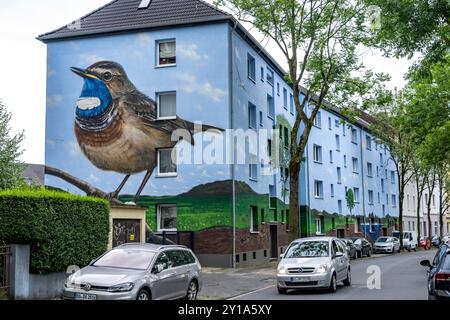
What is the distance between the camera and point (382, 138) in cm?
4666

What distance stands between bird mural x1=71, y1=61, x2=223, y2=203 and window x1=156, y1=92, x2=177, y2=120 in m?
0.40

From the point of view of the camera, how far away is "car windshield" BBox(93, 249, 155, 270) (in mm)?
12523

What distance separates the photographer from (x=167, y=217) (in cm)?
2911

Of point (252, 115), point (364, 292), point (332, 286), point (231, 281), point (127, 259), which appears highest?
point (252, 115)

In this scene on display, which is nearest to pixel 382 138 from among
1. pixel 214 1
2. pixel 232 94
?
pixel 232 94

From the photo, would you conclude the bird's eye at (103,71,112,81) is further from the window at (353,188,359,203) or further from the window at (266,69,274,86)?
the window at (353,188,359,203)

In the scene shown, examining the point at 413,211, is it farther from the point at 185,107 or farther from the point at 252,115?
the point at 185,107

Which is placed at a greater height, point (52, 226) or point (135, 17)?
point (135, 17)

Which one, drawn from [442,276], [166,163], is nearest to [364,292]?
[442,276]

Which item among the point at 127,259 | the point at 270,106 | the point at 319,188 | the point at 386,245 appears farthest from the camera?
the point at 319,188

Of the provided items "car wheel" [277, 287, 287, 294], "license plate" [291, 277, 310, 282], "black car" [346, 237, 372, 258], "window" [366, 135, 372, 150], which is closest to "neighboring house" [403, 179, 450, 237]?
"window" [366, 135, 372, 150]

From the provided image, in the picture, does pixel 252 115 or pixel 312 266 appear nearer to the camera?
pixel 312 266

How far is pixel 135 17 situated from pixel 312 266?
20.5 m

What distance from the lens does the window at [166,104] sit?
97.9 feet
